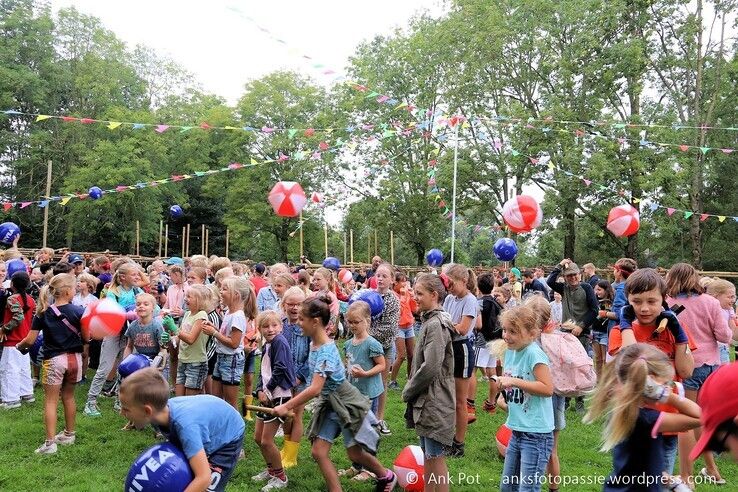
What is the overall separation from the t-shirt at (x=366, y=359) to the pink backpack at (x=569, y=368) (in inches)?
60.5

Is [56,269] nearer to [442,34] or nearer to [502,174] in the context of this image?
[502,174]

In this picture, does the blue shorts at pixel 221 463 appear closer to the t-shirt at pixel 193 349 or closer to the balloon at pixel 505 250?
the t-shirt at pixel 193 349

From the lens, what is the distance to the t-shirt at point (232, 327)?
5.67 meters

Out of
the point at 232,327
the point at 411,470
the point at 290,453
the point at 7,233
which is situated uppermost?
the point at 7,233

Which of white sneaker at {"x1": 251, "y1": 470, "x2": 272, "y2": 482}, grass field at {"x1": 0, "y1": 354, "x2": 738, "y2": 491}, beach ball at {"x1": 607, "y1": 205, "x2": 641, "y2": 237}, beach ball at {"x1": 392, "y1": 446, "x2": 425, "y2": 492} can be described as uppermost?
beach ball at {"x1": 607, "y1": 205, "x2": 641, "y2": 237}

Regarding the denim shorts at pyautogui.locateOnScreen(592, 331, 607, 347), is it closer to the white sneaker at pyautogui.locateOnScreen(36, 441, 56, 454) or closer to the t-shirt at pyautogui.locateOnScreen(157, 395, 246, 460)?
the t-shirt at pyautogui.locateOnScreen(157, 395, 246, 460)

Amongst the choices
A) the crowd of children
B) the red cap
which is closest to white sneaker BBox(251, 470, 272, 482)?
the crowd of children

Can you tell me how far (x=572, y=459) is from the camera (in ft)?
20.2

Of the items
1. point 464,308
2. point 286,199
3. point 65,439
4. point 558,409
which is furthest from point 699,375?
point 286,199

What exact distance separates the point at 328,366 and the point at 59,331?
9.79 feet

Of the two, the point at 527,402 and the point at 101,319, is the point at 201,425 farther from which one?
the point at 101,319

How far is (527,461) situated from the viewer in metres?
3.85

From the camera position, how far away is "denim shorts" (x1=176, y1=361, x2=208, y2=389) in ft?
19.5

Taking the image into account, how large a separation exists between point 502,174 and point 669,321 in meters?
23.4
